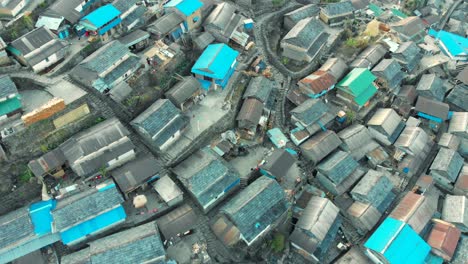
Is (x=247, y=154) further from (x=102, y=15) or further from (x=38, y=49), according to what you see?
(x=38, y=49)

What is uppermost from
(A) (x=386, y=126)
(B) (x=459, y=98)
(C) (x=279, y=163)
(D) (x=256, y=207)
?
(C) (x=279, y=163)

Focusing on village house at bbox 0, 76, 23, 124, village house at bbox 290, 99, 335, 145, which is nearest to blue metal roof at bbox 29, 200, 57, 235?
village house at bbox 0, 76, 23, 124

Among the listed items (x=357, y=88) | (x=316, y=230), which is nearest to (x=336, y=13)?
(x=357, y=88)

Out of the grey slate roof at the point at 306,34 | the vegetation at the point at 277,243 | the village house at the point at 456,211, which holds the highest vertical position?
the grey slate roof at the point at 306,34

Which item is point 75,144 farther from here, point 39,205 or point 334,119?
point 334,119

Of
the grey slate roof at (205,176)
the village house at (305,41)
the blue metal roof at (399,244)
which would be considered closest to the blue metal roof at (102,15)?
the grey slate roof at (205,176)

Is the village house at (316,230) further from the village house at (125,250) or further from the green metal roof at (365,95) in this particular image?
the green metal roof at (365,95)
